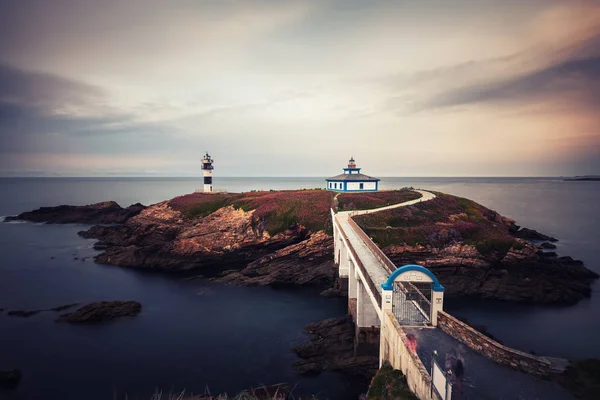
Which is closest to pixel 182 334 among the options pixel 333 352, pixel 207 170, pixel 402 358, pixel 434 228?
pixel 333 352

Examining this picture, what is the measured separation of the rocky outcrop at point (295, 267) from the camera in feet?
110

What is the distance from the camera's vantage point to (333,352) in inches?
784

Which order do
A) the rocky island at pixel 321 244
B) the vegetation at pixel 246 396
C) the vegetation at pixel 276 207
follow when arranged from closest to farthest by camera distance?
the vegetation at pixel 246 396, the rocky island at pixel 321 244, the vegetation at pixel 276 207

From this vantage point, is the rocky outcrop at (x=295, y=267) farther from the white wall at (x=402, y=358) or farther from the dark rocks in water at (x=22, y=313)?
the white wall at (x=402, y=358)

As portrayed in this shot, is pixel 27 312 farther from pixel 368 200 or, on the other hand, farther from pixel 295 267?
pixel 368 200

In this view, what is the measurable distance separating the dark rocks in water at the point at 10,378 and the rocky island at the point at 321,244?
710 inches

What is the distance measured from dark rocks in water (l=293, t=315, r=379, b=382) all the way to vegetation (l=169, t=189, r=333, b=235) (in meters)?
18.7

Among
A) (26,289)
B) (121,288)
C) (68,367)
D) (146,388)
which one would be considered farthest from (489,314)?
(26,289)

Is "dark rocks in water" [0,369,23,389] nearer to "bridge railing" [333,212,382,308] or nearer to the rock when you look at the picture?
"bridge railing" [333,212,382,308]

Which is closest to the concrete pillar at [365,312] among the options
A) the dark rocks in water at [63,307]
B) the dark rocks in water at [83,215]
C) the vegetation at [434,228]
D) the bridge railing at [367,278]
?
the bridge railing at [367,278]

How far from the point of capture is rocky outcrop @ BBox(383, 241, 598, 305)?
2894cm

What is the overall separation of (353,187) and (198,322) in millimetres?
38159

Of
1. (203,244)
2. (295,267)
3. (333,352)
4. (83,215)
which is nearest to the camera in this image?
(333,352)

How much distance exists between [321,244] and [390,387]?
88.4 ft
